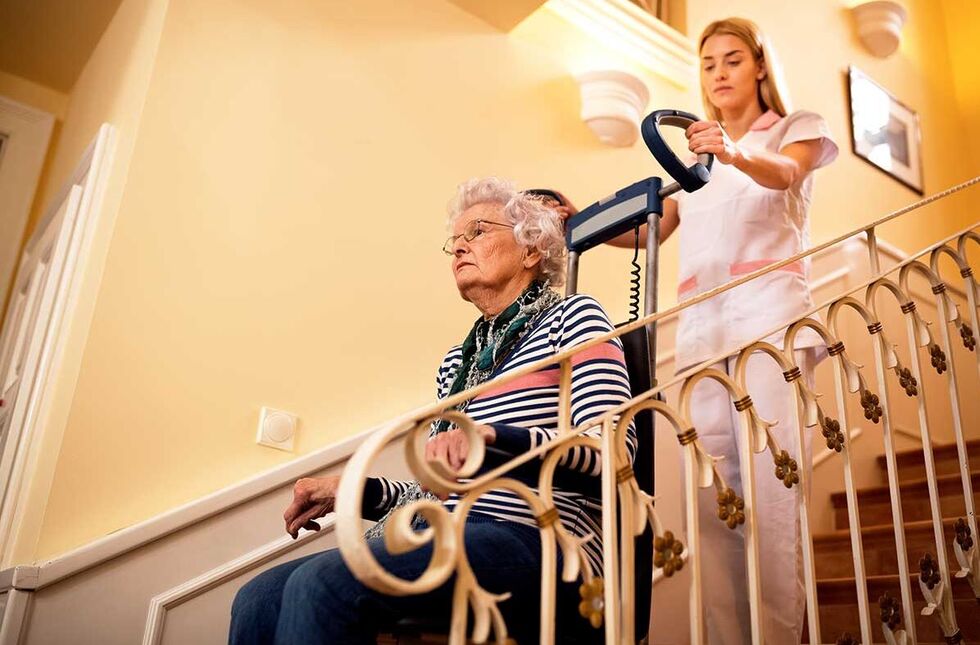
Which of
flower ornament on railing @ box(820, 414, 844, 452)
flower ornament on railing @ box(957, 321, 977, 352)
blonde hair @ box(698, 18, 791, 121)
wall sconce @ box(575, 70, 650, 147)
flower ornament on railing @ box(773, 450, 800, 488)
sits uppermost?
wall sconce @ box(575, 70, 650, 147)

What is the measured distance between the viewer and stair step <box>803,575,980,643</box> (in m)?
1.99

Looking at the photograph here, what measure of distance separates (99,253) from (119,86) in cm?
68

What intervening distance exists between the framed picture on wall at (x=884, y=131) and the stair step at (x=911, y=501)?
1.91 metres

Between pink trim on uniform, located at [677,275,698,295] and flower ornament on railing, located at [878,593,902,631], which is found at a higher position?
pink trim on uniform, located at [677,275,698,295]

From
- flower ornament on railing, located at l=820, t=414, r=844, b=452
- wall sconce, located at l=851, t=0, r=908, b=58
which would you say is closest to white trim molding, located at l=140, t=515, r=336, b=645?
flower ornament on railing, located at l=820, t=414, r=844, b=452

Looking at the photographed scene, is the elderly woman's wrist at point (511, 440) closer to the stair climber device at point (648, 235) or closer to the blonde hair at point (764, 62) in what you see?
the stair climber device at point (648, 235)

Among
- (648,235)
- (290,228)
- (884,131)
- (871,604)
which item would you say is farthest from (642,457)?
(884,131)

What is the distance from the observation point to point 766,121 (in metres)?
2.26

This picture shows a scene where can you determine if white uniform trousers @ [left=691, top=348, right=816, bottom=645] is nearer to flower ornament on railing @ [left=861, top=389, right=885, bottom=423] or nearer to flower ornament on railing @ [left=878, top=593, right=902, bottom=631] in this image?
flower ornament on railing @ [left=861, top=389, right=885, bottom=423]

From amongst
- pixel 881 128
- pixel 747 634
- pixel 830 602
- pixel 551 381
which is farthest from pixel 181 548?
pixel 881 128

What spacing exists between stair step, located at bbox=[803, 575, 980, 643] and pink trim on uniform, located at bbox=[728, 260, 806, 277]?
2.52ft

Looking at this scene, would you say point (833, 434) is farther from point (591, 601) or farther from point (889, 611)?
point (591, 601)

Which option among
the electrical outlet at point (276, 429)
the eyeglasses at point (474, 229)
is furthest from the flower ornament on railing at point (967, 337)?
the electrical outlet at point (276, 429)

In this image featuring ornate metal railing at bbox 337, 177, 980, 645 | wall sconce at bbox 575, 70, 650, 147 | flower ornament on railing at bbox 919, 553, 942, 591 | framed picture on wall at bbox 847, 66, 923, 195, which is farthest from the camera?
framed picture on wall at bbox 847, 66, 923, 195
